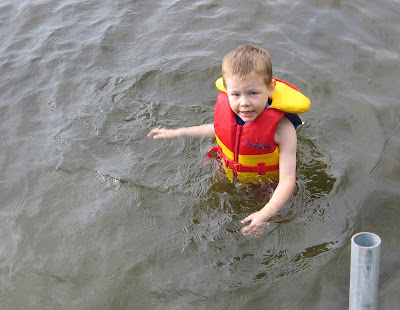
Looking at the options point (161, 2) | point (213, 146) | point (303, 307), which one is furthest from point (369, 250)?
point (161, 2)

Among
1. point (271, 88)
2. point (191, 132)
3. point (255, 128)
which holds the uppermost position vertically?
point (271, 88)

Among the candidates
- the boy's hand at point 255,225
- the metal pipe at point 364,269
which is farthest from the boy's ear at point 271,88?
the metal pipe at point 364,269

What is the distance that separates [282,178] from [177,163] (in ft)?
4.08

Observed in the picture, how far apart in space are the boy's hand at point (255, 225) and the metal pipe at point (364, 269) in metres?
1.10

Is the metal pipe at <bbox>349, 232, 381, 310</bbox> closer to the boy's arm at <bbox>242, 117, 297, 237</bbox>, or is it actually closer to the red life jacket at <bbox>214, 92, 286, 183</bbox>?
the boy's arm at <bbox>242, 117, 297, 237</bbox>

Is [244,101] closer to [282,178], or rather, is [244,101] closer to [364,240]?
[282,178]

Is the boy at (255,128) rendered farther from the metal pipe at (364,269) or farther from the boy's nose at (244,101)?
the metal pipe at (364,269)

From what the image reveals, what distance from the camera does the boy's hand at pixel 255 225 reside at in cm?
348

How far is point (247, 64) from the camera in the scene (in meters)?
3.43

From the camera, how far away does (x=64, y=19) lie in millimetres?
7230

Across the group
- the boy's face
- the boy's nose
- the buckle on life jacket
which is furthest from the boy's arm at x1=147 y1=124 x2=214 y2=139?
the boy's nose

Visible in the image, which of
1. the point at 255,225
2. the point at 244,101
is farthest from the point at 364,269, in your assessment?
the point at 244,101

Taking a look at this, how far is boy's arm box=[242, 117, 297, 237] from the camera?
11.5 ft

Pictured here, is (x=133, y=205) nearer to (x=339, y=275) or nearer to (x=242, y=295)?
(x=242, y=295)
